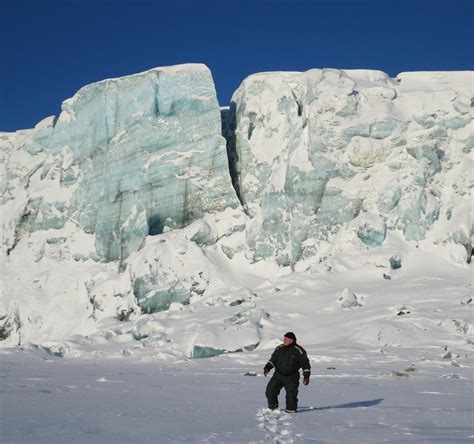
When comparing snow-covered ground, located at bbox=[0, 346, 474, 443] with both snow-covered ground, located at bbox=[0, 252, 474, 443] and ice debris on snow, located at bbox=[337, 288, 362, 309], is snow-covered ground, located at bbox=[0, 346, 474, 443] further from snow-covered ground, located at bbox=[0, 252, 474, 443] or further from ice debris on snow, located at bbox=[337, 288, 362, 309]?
ice debris on snow, located at bbox=[337, 288, 362, 309]

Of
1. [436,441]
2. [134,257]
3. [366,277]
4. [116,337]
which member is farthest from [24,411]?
[134,257]

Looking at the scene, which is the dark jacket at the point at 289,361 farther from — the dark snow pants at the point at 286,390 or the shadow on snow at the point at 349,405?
the shadow on snow at the point at 349,405

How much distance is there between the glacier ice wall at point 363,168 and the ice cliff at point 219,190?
0.11 meters

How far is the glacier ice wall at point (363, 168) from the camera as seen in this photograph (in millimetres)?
47406

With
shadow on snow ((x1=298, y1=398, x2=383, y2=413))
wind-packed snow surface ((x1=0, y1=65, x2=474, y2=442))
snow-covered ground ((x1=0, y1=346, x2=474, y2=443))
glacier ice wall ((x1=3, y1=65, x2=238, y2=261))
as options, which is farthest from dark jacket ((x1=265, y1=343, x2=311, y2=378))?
glacier ice wall ((x1=3, y1=65, x2=238, y2=261))

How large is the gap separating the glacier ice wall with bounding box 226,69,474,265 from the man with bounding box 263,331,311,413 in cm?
3631

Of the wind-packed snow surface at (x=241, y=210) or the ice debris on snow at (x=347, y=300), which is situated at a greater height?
the wind-packed snow surface at (x=241, y=210)

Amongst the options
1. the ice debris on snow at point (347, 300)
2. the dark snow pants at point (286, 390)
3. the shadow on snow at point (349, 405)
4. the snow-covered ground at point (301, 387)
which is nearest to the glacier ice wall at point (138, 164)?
Result: the snow-covered ground at point (301, 387)

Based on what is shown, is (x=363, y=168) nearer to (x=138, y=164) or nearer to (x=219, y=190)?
(x=219, y=190)

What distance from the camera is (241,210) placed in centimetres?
5325

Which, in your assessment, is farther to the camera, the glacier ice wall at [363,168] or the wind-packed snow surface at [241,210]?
the glacier ice wall at [363,168]

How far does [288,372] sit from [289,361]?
213 mm

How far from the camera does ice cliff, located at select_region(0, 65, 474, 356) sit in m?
47.4

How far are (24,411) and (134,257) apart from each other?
41.9m
